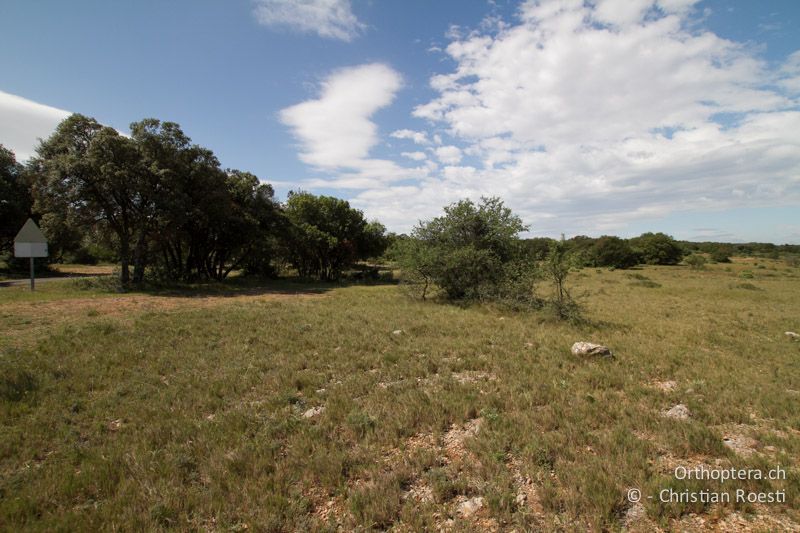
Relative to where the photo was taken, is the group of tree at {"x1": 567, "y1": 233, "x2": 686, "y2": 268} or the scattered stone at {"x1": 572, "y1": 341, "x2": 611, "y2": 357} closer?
the scattered stone at {"x1": 572, "y1": 341, "x2": 611, "y2": 357}

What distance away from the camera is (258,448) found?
4609mm

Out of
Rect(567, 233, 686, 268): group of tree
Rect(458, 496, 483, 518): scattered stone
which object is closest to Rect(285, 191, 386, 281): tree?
Rect(458, 496, 483, 518): scattered stone

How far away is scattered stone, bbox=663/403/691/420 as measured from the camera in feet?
17.4

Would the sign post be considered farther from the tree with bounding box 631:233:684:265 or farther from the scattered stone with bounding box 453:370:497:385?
the tree with bounding box 631:233:684:265

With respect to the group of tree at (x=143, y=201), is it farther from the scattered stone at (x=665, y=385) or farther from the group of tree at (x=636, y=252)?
the group of tree at (x=636, y=252)

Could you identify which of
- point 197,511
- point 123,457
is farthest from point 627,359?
point 123,457

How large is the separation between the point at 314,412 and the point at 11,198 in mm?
37237

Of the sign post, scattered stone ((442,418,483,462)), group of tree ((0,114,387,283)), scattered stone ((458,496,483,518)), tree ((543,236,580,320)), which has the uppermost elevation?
group of tree ((0,114,387,283))

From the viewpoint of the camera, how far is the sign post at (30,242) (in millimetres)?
17641

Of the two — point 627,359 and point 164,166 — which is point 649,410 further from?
point 164,166

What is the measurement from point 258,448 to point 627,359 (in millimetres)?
8259

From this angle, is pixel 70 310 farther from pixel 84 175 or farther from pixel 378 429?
pixel 378 429

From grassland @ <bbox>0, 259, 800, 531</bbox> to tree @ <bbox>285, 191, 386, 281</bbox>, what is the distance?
2419 cm

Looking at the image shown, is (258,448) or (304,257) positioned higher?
(304,257)
